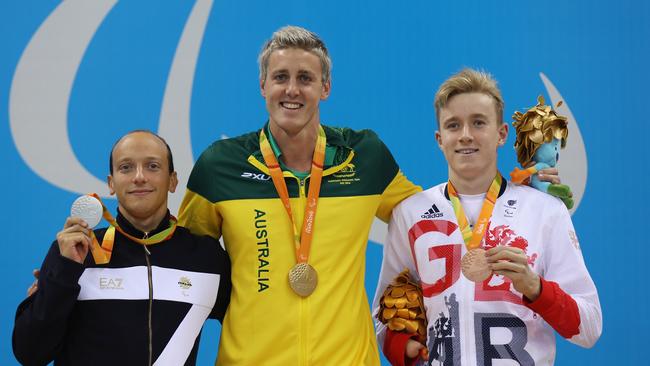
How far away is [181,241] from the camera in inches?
86.0

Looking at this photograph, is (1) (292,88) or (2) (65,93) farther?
(2) (65,93)

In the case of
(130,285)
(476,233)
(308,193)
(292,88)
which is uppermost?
(292,88)

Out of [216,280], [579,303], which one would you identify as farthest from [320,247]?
[579,303]

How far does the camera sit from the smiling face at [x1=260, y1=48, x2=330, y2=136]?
2.22 meters

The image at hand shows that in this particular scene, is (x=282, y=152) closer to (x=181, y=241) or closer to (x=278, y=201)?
(x=278, y=201)

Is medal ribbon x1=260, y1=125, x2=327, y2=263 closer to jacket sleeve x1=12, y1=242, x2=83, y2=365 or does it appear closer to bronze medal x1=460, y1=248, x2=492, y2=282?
bronze medal x1=460, y1=248, x2=492, y2=282

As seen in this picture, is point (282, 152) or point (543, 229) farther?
point (282, 152)

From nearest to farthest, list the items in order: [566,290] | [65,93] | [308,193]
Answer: [566,290] → [308,193] → [65,93]

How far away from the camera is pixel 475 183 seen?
2.28 m

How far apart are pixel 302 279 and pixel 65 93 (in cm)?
237

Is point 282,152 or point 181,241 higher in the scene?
point 282,152

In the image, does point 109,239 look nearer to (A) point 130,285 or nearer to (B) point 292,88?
(A) point 130,285

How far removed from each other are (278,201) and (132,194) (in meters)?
0.47

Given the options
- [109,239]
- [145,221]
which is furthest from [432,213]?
[109,239]
